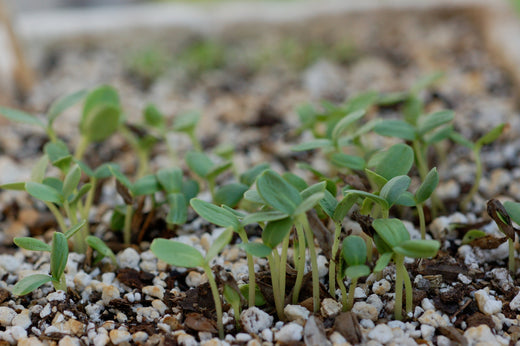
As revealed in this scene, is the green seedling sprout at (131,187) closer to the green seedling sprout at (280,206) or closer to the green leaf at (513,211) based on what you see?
the green seedling sprout at (280,206)

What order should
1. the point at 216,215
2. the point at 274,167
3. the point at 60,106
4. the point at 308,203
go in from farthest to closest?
the point at 274,167
the point at 60,106
the point at 216,215
the point at 308,203

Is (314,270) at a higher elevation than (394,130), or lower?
lower

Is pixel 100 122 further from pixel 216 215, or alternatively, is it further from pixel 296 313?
pixel 296 313

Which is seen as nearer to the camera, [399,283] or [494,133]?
[399,283]

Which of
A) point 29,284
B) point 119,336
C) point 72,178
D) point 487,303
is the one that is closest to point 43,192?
point 72,178

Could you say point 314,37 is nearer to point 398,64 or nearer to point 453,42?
point 398,64

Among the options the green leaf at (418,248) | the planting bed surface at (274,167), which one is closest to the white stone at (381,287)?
the planting bed surface at (274,167)

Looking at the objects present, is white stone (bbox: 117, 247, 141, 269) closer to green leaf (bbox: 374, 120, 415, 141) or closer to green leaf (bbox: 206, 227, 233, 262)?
green leaf (bbox: 206, 227, 233, 262)
